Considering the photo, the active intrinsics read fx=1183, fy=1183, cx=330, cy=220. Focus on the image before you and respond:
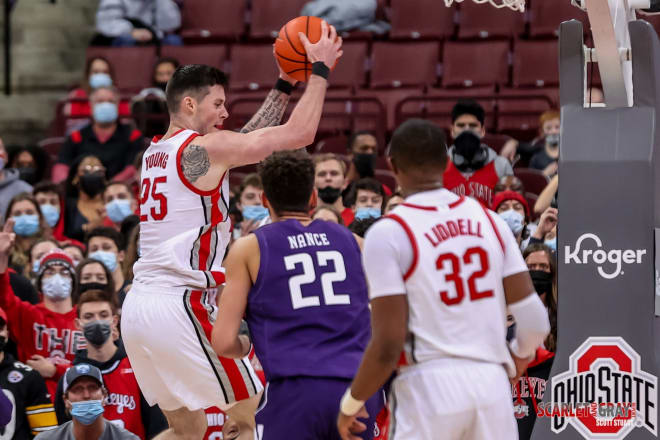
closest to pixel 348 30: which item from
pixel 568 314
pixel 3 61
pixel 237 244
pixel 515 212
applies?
pixel 3 61

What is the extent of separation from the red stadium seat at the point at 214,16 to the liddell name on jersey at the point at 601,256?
8666mm

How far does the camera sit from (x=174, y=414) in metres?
5.92

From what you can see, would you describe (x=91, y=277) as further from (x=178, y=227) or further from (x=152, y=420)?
(x=178, y=227)

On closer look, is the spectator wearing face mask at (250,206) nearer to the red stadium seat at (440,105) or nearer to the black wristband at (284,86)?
the red stadium seat at (440,105)

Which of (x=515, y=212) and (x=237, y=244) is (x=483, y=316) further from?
(x=515, y=212)

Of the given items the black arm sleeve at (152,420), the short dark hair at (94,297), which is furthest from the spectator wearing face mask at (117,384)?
the short dark hair at (94,297)

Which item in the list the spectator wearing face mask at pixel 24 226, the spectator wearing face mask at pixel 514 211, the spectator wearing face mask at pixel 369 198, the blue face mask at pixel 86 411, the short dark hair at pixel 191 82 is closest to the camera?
the short dark hair at pixel 191 82

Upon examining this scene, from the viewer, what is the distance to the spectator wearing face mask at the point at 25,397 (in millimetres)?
7652

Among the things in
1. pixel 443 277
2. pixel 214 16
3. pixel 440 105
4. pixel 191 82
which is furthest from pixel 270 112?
pixel 214 16

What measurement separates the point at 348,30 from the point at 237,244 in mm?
9153

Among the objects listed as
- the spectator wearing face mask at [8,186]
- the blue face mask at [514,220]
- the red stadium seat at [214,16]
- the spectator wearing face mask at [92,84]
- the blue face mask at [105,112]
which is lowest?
the blue face mask at [514,220]

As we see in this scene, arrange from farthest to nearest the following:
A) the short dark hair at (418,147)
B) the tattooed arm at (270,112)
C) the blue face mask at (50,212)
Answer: the blue face mask at (50,212)
the tattooed arm at (270,112)
the short dark hair at (418,147)

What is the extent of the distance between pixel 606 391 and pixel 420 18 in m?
8.17

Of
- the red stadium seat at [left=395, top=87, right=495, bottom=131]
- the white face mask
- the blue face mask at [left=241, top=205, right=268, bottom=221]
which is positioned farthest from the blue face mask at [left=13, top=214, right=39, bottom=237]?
the red stadium seat at [left=395, top=87, right=495, bottom=131]
